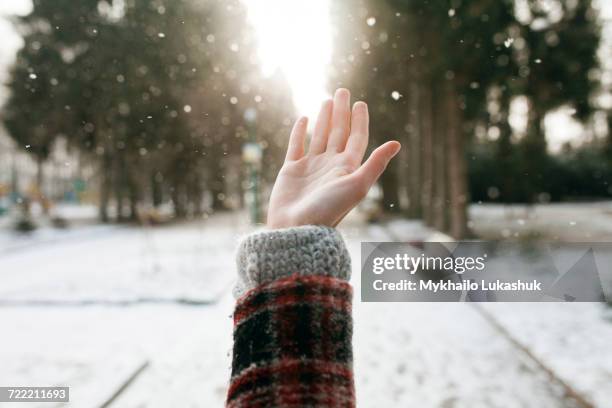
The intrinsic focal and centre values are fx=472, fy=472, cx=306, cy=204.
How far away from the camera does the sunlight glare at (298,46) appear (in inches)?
117

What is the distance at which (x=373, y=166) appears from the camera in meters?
1.35

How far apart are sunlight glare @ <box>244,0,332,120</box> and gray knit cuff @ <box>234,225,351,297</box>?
1690 millimetres

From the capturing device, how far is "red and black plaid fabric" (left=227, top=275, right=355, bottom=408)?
108 centimetres

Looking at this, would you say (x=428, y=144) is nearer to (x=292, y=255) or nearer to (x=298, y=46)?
(x=298, y=46)

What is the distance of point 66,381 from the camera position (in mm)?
4008

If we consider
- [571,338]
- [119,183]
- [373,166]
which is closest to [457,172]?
[571,338]

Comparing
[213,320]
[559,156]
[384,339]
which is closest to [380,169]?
[384,339]

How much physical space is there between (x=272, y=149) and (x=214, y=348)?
414cm

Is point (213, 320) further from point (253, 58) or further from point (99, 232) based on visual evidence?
point (99, 232)

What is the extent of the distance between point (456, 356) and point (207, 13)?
3.90 metres

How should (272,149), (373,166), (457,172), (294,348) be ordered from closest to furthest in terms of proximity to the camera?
1. (294,348)
2. (373,166)
3. (272,149)
4. (457,172)

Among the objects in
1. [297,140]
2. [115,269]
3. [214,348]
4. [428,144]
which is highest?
[428,144]

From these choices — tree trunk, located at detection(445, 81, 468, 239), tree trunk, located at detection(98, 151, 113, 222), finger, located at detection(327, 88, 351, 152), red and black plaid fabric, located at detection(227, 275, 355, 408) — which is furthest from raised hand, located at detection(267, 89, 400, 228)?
tree trunk, located at detection(98, 151, 113, 222)

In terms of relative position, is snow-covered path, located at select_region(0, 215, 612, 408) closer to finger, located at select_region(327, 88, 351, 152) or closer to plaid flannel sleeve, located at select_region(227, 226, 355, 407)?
finger, located at select_region(327, 88, 351, 152)
